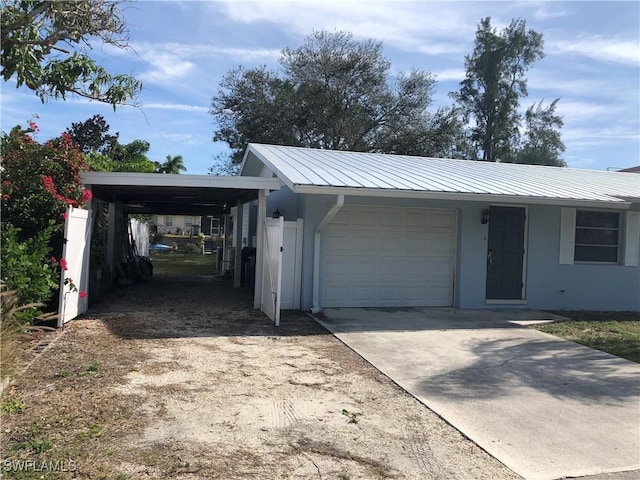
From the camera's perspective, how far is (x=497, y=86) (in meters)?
33.9

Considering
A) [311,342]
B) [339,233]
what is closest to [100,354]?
[311,342]

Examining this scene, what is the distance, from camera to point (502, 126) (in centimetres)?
3431

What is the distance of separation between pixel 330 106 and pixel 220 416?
72.6 ft

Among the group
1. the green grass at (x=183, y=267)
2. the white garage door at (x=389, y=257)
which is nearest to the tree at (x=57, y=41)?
the white garage door at (x=389, y=257)

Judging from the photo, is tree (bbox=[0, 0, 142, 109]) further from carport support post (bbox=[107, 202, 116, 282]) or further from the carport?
carport support post (bbox=[107, 202, 116, 282])

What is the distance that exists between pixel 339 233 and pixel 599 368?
17.5 ft

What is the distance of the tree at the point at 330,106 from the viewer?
25078mm

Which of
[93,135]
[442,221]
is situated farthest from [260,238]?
[93,135]

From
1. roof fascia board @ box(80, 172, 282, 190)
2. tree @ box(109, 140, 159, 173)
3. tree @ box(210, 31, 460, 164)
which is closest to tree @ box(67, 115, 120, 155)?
tree @ box(109, 140, 159, 173)

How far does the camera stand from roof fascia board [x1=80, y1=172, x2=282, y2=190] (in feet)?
30.9

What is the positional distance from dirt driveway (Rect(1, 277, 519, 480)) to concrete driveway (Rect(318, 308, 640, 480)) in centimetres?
32

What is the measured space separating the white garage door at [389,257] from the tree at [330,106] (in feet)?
48.6

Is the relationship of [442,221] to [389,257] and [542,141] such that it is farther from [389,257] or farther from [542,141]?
[542,141]

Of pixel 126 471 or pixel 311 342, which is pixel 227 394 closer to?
pixel 126 471
